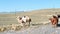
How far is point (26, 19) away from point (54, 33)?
474 inches

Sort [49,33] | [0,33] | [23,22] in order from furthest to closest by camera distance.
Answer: [23,22] → [0,33] → [49,33]

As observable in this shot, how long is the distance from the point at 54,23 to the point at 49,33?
25.4ft

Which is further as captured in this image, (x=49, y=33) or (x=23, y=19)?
(x=23, y=19)

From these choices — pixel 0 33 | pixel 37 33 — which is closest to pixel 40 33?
pixel 37 33

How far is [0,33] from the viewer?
24.3 meters

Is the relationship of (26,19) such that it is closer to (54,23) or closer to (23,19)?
(23,19)

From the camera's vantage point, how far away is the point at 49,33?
2028 cm

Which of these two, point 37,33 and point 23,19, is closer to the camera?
point 37,33

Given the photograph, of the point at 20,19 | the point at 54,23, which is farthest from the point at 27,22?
the point at 54,23

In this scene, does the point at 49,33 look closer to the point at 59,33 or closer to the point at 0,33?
the point at 59,33

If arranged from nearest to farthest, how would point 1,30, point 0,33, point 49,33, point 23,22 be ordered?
point 49,33, point 0,33, point 1,30, point 23,22

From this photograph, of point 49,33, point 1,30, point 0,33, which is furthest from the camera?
point 1,30

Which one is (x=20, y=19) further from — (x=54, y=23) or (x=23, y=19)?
(x=54, y=23)

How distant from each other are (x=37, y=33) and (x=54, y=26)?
23.5ft
